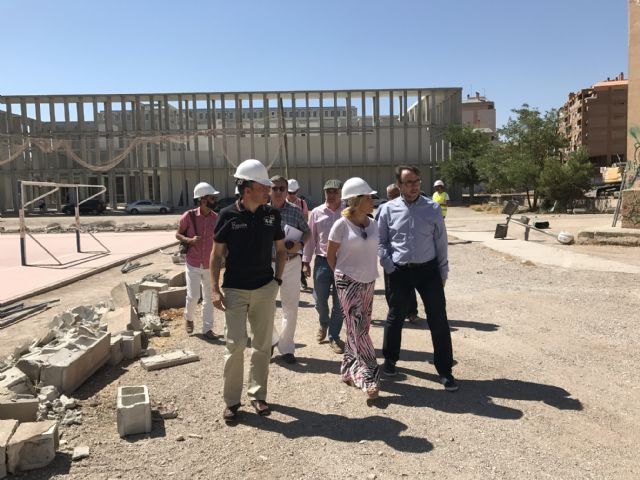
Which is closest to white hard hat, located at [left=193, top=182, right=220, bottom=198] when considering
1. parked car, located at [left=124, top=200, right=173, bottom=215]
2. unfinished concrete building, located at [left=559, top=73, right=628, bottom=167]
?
parked car, located at [left=124, top=200, right=173, bottom=215]

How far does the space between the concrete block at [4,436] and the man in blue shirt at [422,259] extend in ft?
9.84

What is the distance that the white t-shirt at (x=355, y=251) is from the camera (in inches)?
182

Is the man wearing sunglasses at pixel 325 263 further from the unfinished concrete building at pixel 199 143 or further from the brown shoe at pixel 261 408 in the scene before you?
the unfinished concrete building at pixel 199 143

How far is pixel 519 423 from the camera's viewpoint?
4082 millimetres

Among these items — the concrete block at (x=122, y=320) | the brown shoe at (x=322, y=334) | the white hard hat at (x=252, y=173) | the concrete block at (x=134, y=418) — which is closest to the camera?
the concrete block at (x=134, y=418)

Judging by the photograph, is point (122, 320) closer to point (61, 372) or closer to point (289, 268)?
point (61, 372)

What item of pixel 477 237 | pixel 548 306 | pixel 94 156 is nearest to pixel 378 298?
pixel 548 306

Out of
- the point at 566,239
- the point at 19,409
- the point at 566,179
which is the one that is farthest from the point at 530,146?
the point at 19,409

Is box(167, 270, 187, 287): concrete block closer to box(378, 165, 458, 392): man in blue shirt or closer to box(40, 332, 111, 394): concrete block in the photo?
box(40, 332, 111, 394): concrete block

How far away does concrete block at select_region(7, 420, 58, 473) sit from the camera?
11.0 feet

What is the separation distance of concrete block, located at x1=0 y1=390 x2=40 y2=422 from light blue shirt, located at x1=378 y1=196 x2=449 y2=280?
2.92 meters

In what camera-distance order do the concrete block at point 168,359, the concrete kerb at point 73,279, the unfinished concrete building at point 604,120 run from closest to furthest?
the concrete block at point 168,359
the concrete kerb at point 73,279
the unfinished concrete building at point 604,120

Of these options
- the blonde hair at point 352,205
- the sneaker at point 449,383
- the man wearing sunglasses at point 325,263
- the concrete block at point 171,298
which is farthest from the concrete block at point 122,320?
the sneaker at point 449,383

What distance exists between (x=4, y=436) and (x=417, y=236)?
330cm
